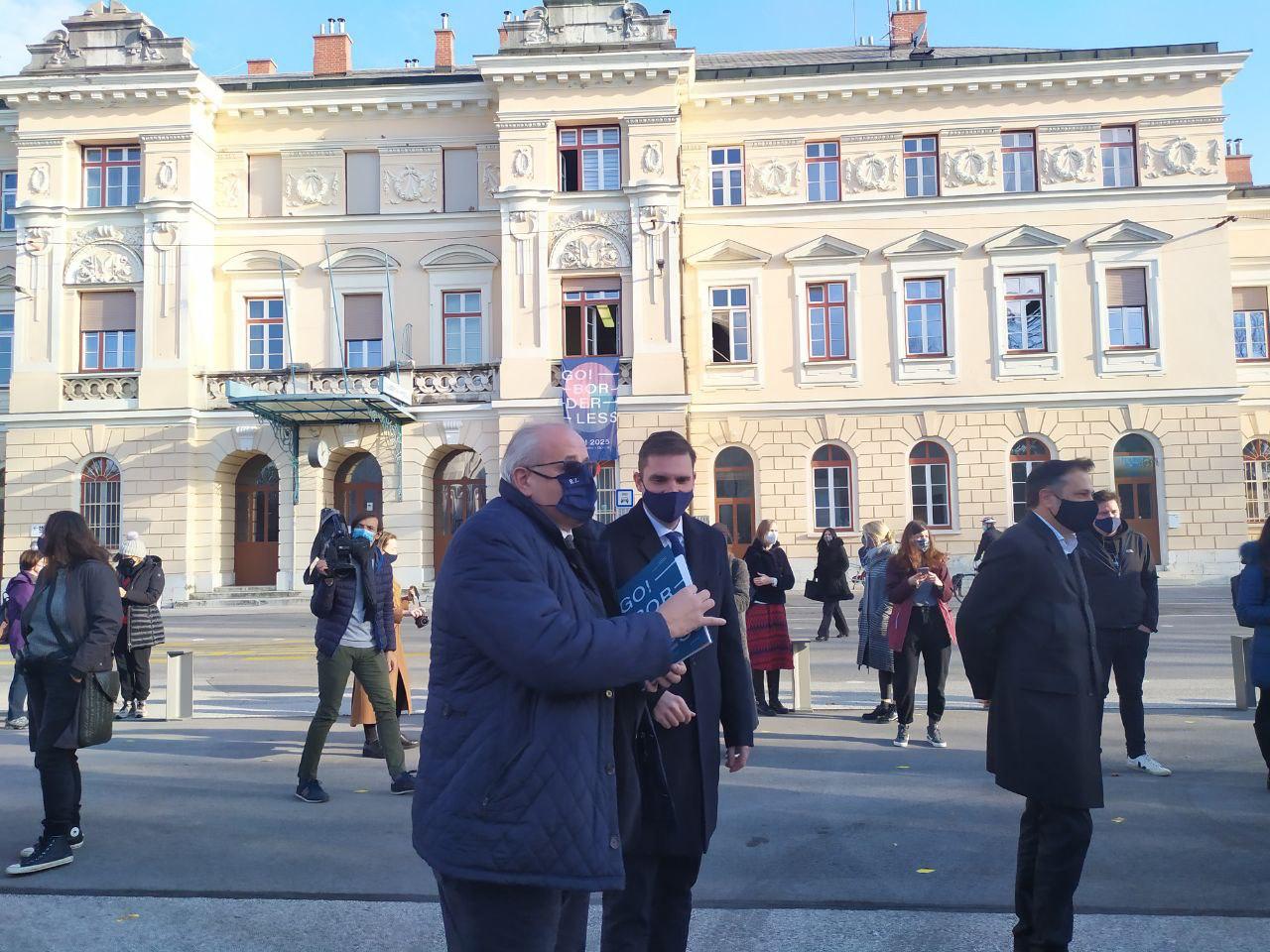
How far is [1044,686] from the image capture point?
4371 millimetres

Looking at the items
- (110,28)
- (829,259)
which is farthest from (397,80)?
(829,259)

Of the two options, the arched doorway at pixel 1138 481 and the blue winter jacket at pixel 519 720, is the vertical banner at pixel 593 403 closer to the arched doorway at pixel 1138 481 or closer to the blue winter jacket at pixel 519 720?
the arched doorway at pixel 1138 481

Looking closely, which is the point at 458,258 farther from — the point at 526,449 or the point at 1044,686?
the point at 526,449

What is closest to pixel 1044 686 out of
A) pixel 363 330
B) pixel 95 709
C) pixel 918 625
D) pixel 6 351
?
pixel 918 625

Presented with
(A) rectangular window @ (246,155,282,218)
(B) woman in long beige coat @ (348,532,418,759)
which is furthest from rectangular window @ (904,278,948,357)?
(B) woman in long beige coat @ (348,532,418,759)

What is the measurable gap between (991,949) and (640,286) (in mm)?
25190

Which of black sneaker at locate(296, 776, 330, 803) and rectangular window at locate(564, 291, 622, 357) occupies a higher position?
rectangular window at locate(564, 291, 622, 357)

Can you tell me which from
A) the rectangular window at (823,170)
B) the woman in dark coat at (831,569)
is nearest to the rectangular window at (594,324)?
the rectangular window at (823,170)

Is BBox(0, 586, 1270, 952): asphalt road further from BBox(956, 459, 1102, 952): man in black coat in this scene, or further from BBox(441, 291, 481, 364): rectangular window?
BBox(441, 291, 481, 364): rectangular window

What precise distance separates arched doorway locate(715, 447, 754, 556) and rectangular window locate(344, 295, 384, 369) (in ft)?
34.7

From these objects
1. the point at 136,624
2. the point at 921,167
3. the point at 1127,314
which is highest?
the point at 921,167

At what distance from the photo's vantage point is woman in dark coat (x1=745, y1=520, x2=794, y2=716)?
10.1m

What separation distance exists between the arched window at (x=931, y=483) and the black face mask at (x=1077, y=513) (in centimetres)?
2490

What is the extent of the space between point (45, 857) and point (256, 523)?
25.9 m
